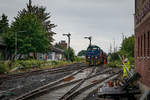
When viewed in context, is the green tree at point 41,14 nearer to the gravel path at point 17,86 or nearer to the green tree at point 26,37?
the green tree at point 26,37

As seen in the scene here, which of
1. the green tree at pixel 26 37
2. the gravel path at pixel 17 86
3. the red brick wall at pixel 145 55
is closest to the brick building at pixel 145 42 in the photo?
the red brick wall at pixel 145 55

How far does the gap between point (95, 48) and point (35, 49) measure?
32.7 feet

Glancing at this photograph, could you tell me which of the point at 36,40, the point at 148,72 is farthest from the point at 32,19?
the point at 148,72

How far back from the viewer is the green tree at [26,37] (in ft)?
113

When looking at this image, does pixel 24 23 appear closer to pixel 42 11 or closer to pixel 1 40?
pixel 1 40

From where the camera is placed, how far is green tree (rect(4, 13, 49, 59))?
3453 centimetres

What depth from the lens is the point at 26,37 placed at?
1364 inches

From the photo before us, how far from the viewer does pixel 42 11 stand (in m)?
58.5

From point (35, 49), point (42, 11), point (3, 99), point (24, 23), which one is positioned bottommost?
point (3, 99)

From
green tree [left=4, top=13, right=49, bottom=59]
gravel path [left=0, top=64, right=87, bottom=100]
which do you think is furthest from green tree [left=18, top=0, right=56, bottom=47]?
gravel path [left=0, top=64, right=87, bottom=100]

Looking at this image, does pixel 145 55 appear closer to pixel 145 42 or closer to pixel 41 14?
pixel 145 42

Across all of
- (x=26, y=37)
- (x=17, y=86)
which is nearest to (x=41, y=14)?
(x=26, y=37)

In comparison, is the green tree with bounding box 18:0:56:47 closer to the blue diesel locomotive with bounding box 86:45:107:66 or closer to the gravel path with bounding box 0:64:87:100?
the blue diesel locomotive with bounding box 86:45:107:66

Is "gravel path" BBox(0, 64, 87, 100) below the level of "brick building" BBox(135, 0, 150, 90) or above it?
below
